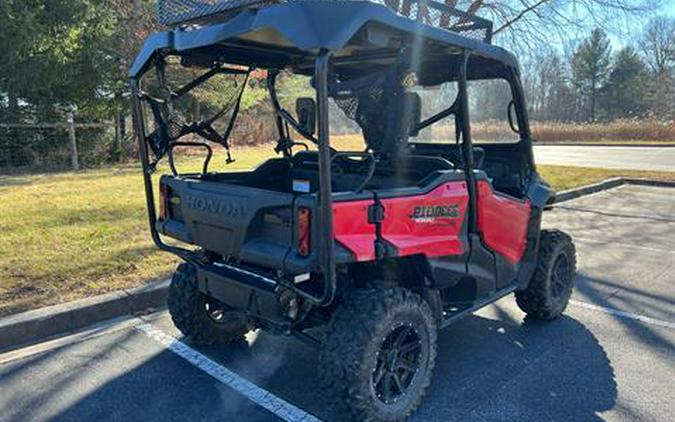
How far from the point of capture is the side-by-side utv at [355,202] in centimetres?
255

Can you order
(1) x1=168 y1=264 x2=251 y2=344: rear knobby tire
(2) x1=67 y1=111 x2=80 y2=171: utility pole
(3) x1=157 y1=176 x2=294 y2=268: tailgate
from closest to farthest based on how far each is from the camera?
(3) x1=157 y1=176 x2=294 y2=268: tailgate
(1) x1=168 y1=264 x2=251 y2=344: rear knobby tire
(2) x1=67 y1=111 x2=80 y2=171: utility pole

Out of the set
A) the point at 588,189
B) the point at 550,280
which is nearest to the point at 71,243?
the point at 550,280

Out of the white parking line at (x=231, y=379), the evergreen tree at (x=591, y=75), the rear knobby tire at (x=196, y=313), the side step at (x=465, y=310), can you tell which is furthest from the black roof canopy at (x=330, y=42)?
the evergreen tree at (x=591, y=75)

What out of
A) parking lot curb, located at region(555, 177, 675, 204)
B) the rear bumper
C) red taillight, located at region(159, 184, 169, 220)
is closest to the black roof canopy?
red taillight, located at region(159, 184, 169, 220)

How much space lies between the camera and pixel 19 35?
41.7 feet

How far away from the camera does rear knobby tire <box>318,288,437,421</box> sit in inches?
105

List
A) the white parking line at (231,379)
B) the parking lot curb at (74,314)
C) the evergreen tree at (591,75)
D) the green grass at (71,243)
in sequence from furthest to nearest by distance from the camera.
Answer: the evergreen tree at (591,75) → the green grass at (71,243) → the parking lot curb at (74,314) → the white parking line at (231,379)

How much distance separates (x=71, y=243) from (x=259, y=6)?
4158 millimetres

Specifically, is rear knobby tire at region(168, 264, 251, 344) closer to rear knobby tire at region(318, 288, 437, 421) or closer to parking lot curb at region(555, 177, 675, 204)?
rear knobby tire at region(318, 288, 437, 421)

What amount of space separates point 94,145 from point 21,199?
7190 millimetres

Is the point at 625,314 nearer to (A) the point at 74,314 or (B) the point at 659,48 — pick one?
(A) the point at 74,314

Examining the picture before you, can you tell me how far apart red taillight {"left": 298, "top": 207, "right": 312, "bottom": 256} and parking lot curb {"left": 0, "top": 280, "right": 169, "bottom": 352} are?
2.39 m

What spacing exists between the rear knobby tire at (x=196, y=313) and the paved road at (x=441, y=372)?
0.12 m

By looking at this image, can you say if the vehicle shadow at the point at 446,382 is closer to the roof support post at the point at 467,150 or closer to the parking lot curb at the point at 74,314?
→ the parking lot curb at the point at 74,314
